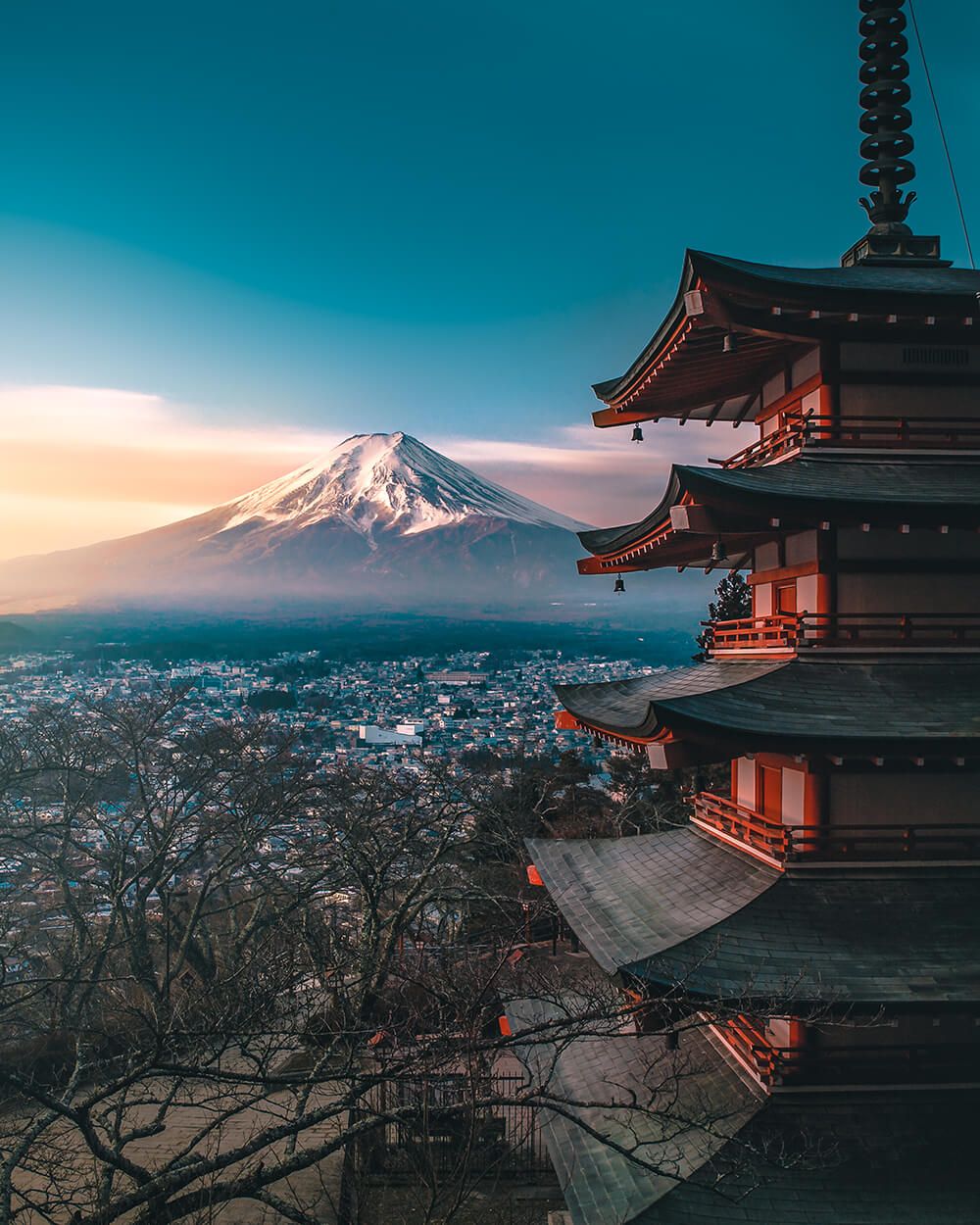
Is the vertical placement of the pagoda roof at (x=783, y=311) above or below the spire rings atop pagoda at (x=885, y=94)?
below

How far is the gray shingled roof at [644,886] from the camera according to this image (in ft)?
24.4

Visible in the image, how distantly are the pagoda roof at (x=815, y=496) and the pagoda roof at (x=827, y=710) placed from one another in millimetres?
1381

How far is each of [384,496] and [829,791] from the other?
120 metres

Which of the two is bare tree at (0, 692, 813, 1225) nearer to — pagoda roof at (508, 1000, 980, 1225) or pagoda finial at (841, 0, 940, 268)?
pagoda roof at (508, 1000, 980, 1225)

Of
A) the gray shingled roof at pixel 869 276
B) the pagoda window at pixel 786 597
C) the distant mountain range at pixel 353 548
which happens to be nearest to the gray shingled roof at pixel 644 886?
the pagoda window at pixel 786 597

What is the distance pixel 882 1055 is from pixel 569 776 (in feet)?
62.8

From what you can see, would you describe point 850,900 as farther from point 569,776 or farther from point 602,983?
point 569,776

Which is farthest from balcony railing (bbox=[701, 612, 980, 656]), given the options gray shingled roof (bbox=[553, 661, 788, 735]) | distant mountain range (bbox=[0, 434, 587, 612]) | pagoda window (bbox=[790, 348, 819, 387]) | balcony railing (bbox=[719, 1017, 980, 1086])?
distant mountain range (bbox=[0, 434, 587, 612])

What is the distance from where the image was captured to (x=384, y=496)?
125 m

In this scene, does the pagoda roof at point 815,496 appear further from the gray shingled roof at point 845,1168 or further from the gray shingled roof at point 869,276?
the gray shingled roof at point 845,1168

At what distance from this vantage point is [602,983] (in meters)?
11.6

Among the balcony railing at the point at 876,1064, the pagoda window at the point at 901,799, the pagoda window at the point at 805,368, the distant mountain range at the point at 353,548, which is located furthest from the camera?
the distant mountain range at the point at 353,548

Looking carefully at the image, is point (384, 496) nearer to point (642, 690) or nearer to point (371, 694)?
point (371, 694)

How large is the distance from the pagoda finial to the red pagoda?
0.05 meters
